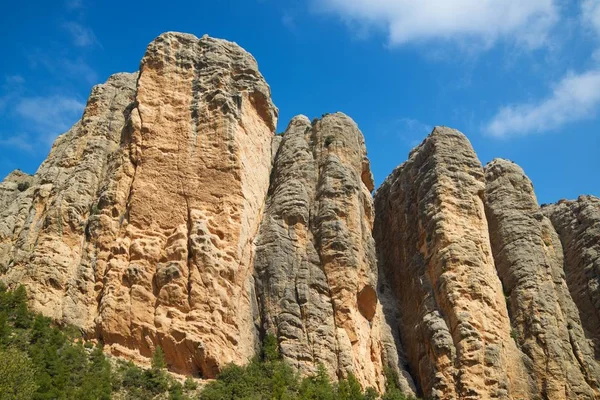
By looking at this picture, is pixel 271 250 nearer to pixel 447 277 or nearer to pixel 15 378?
pixel 447 277

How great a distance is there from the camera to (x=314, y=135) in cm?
4381

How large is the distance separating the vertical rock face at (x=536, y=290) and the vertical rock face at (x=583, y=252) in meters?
1.08

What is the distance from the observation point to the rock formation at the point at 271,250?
3259 centimetres

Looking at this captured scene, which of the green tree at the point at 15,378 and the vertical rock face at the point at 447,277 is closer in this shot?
the green tree at the point at 15,378

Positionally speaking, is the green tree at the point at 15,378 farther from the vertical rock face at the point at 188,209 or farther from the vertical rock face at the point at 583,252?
the vertical rock face at the point at 583,252

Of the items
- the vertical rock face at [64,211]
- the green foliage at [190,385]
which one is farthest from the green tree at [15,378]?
the green foliage at [190,385]

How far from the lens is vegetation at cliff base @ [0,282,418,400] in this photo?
26.9 meters

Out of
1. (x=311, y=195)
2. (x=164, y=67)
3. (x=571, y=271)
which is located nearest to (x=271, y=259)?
(x=311, y=195)

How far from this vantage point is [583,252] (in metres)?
46.6

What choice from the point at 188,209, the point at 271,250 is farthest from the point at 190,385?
the point at 271,250

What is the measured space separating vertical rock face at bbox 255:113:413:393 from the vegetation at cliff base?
1397 mm

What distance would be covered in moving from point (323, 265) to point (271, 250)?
8.26 ft

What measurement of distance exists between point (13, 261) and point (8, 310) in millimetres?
3397

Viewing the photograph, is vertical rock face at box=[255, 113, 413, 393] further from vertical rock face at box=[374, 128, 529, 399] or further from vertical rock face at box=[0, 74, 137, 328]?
vertical rock face at box=[0, 74, 137, 328]
